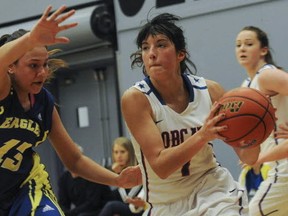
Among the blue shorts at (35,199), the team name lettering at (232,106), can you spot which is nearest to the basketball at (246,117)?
the team name lettering at (232,106)

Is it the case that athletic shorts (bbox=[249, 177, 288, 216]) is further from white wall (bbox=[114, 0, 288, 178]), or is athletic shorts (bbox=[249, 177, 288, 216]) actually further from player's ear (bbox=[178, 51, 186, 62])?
white wall (bbox=[114, 0, 288, 178])

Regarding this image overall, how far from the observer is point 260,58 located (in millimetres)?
5984

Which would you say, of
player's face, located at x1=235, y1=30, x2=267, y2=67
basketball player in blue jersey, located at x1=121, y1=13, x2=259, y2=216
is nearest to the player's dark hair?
basketball player in blue jersey, located at x1=121, y1=13, x2=259, y2=216

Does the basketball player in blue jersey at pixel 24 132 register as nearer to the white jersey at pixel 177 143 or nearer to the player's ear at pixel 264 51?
the white jersey at pixel 177 143

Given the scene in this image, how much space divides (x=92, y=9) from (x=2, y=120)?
20.8ft

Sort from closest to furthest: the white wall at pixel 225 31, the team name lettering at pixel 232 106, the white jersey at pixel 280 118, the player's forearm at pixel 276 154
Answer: the team name lettering at pixel 232 106
the player's forearm at pixel 276 154
the white jersey at pixel 280 118
the white wall at pixel 225 31

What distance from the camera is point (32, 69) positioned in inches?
151

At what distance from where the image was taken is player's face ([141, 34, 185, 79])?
12.9ft

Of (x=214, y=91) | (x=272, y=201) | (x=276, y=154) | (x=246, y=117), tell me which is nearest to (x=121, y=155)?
(x=272, y=201)

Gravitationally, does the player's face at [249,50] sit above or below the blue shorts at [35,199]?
above

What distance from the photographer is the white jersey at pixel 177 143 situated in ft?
12.9

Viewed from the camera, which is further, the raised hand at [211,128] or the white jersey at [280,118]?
the white jersey at [280,118]

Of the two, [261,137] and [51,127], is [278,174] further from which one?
[51,127]

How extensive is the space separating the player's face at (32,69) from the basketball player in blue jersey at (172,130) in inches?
19.2
